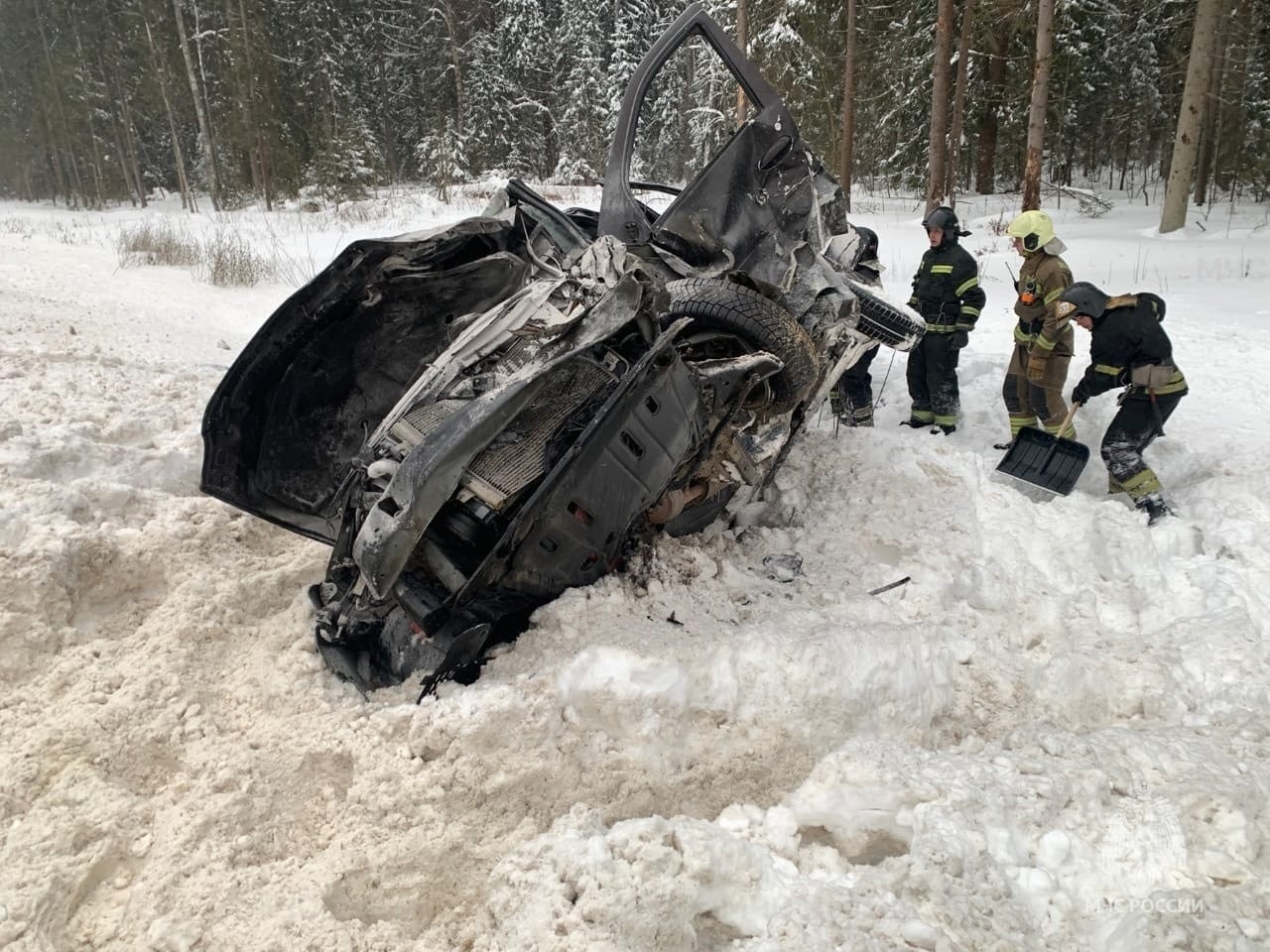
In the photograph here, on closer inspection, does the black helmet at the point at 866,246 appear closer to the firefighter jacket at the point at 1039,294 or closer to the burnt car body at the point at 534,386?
the burnt car body at the point at 534,386

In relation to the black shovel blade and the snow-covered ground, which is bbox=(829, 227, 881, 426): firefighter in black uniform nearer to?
the black shovel blade

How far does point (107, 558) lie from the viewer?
3.06 m

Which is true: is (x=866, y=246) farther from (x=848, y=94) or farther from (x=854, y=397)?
(x=848, y=94)

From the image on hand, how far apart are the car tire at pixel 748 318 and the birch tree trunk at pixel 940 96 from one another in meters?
12.1

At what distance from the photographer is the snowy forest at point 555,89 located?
1734cm

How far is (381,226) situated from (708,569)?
16201 mm

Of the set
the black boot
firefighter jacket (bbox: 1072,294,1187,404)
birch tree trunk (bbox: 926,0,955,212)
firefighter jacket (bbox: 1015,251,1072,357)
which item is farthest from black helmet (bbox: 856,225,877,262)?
birch tree trunk (bbox: 926,0,955,212)

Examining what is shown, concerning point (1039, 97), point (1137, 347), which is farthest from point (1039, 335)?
point (1039, 97)

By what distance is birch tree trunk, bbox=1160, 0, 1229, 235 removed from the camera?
12289 mm

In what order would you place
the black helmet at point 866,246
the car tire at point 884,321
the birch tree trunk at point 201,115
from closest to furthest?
the car tire at point 884,321 < the black helmet at point 866,246 < the birch tree trunk at point 201,115

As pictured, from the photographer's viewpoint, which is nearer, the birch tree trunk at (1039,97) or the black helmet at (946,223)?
the black helmet at (946,223)

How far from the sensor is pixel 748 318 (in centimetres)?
290

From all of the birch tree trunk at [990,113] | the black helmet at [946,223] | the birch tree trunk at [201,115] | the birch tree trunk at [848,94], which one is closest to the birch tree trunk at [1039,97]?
the birch tree trunk at [848,94]

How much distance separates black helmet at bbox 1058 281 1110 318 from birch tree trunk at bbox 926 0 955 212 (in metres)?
10.1
